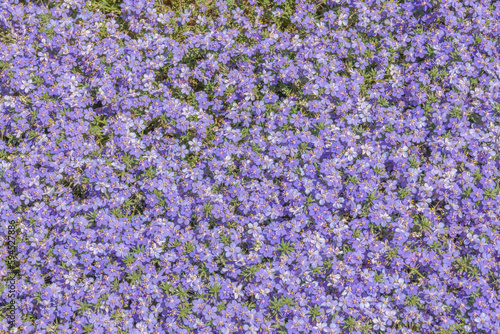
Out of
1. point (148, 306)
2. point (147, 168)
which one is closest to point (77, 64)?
point (147, 168)

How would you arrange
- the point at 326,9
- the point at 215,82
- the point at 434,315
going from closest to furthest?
the point at 434,315 → the point at 215,82 → the point at 326,9

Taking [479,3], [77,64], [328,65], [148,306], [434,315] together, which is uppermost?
[479,3]

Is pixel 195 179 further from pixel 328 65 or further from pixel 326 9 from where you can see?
pixel 326 9

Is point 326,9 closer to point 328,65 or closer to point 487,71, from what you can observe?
point 328,65

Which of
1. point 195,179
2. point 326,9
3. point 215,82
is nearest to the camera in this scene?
point 195,179

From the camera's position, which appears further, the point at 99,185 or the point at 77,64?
the point at 77,64

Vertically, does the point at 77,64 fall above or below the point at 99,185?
above
